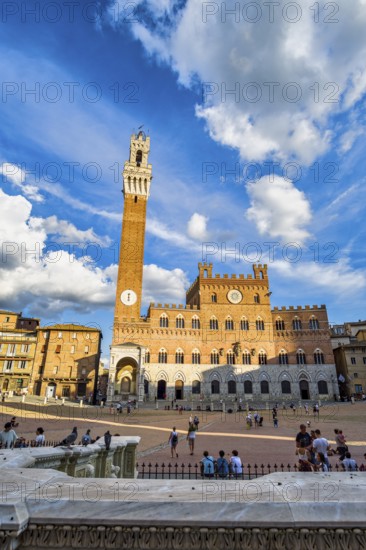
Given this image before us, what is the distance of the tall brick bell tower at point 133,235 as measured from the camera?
44.6 m

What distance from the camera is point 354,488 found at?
3.29 m

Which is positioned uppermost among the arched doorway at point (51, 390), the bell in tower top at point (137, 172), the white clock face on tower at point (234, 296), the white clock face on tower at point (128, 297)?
the bell in tower top at point (137, 172)

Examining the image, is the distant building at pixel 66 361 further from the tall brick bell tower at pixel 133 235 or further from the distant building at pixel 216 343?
the tall brick bell tower at pixel 133 235

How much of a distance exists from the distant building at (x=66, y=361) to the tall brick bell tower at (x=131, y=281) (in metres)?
5.64

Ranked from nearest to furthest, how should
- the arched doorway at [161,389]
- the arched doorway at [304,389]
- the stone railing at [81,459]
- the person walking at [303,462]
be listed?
the stone railing at [81,459] < the person walking at [303,462] < the arched doorway at [161,389] < the arched doorway at [304,389]

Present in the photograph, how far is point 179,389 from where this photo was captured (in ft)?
141

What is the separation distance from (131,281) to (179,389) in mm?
16602

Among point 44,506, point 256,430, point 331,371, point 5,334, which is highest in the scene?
point 5,334

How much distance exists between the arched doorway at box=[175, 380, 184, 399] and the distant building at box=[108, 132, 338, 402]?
129 mm

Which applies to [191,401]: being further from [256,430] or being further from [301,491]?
[301,491]

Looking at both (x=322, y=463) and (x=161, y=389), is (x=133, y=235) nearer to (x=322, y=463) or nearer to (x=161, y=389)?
(x=161, y=389)

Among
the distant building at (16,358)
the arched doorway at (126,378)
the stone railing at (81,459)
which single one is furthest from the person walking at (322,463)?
the distant building at (16,358)

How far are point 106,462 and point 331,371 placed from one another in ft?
147

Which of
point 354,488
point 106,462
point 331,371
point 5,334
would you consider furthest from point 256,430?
point 5,334
